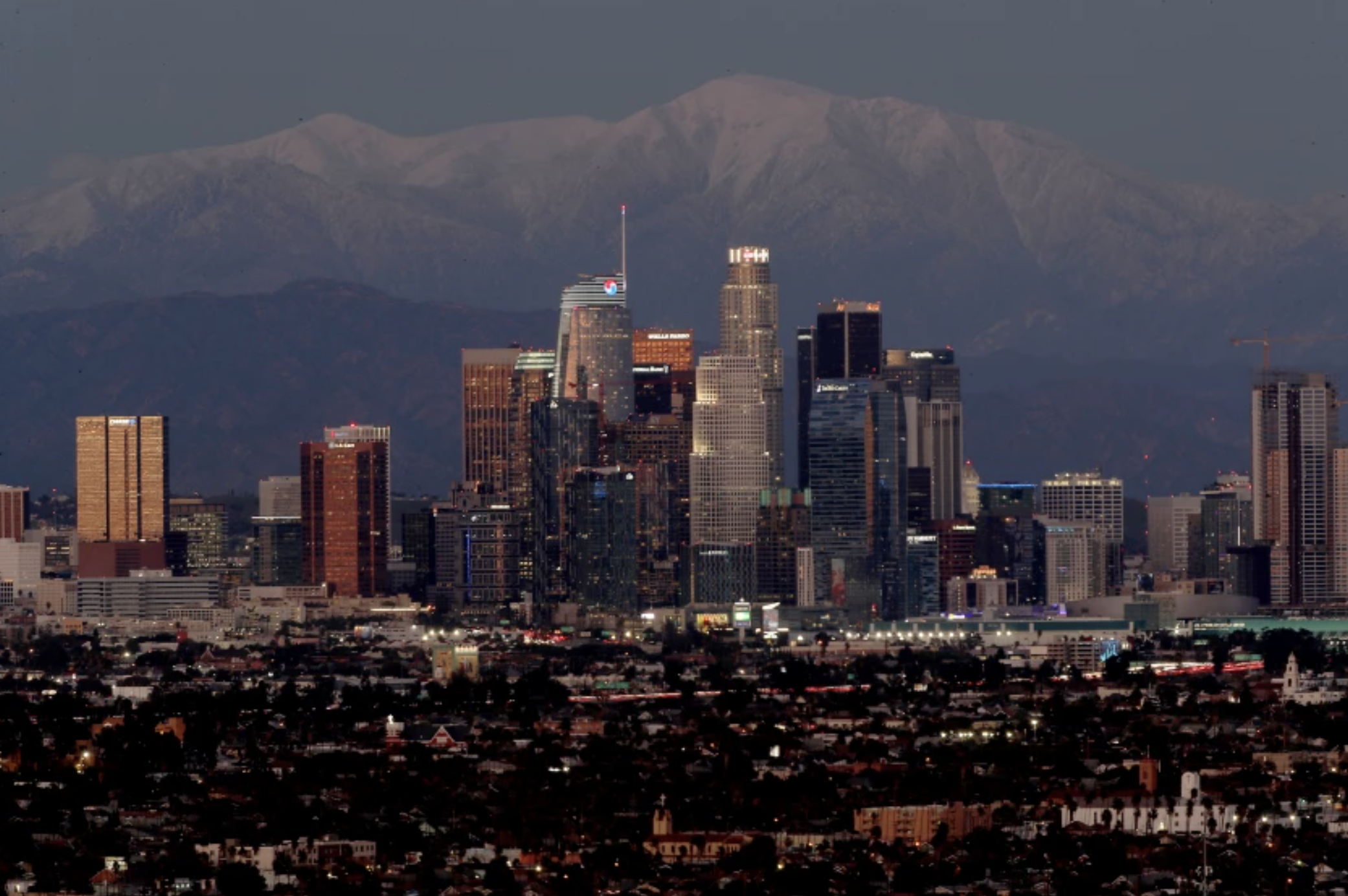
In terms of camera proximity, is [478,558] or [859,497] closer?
[478,558]

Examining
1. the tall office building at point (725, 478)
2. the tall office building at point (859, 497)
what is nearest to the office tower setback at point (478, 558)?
the tall office building at point (725, 478)

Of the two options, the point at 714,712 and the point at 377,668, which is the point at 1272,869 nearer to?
the point at 714,712

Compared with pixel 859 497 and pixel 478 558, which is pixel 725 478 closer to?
pixel 859 497

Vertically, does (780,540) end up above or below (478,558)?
above

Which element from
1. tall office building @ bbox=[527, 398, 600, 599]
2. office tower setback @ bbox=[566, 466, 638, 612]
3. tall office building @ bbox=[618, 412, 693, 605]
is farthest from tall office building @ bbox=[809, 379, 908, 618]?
tall office building @ bbox=[527, 398, 600, 599]

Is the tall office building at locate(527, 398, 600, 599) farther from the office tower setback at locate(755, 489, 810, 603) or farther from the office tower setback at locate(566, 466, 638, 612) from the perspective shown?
the office tower setback at locate(755, 489, 810, 603)

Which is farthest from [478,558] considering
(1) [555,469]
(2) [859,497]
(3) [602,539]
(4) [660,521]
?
(2) [859,497]
